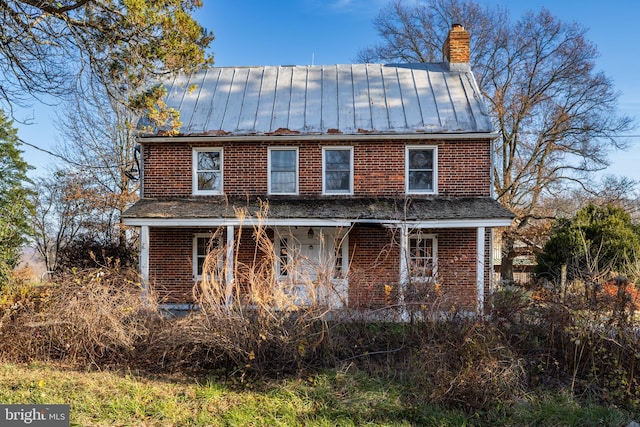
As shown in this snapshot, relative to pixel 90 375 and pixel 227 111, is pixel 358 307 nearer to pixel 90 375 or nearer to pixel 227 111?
pixel 90 375

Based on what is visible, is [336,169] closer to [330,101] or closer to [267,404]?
[330,101]

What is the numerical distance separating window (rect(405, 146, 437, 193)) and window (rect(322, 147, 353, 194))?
1.81 meters

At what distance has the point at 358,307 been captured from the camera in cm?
627

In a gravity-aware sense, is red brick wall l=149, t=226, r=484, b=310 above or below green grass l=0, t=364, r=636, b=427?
above

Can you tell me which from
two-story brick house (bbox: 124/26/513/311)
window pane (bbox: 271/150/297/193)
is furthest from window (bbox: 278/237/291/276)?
window pane (bbox: 271/150/297/193)

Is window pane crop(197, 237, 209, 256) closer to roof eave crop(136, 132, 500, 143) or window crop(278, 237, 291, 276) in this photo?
window crop(278, 237, 291, 276)

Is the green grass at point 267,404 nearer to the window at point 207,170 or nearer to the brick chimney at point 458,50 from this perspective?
the window at point 207,170

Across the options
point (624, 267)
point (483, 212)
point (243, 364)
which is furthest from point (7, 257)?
point (624, 267)

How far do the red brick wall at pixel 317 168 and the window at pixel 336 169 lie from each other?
17cm

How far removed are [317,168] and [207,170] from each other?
11.1 feet

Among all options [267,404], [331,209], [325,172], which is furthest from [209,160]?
[267,404]

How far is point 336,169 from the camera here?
12.1 meters

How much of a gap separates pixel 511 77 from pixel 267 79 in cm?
1557

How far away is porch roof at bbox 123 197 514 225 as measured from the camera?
34.2 feet
